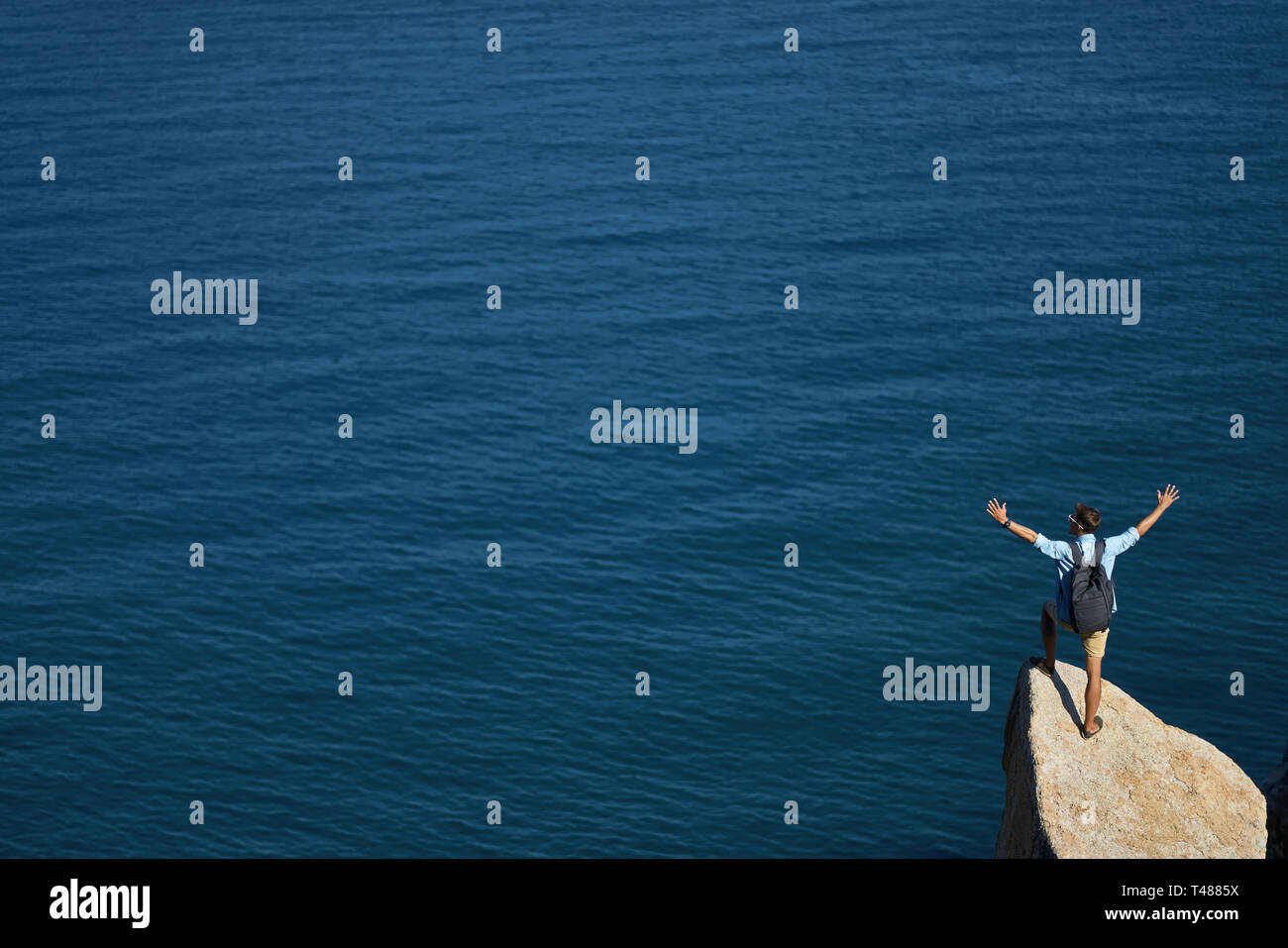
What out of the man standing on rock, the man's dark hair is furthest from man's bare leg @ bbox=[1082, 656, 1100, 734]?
the man's dark hair

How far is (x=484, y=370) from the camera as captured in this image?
416 feet

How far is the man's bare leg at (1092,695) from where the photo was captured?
84.2ft

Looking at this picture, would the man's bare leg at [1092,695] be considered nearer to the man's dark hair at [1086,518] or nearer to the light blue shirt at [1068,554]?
the light blue shirt at [1068,554]

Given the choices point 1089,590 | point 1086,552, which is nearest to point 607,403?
point 1089,590

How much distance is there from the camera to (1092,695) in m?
26.2

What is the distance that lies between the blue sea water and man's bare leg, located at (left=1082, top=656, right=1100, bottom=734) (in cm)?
5062

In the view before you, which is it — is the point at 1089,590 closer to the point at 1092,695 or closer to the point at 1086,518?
the point at 1086,518

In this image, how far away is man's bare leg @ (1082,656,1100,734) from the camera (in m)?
25.7

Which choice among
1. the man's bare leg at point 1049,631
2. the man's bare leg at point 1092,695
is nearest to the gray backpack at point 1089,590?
the man's bare leg at point 1092,695

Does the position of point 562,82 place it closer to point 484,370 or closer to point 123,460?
point 484,370

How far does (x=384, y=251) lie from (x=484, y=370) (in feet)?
78.5

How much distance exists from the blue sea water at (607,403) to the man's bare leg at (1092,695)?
50625 millimetres

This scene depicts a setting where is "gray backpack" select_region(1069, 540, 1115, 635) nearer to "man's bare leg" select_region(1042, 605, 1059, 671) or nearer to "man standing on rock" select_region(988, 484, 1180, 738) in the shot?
"man standing on rock" select_region(988, 484, 1180, 738)
